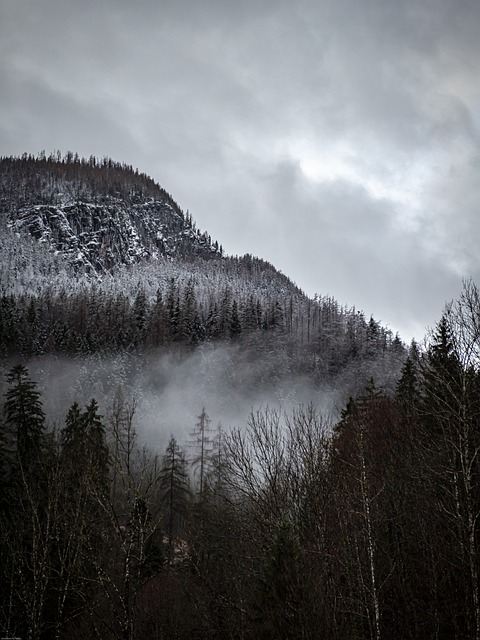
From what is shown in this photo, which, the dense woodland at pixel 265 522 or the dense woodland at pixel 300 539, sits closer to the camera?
the dense woodland at pixel 300 539

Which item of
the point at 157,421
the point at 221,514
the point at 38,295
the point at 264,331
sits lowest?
the point at 157,421

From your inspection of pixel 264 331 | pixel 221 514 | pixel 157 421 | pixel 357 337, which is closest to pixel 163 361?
pixel 157 421

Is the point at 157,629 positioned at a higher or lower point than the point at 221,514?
lower

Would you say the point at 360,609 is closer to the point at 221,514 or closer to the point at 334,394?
the point at 221,514

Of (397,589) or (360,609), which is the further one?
(397,589)

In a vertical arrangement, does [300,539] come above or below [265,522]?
below

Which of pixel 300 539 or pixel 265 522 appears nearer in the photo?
pixel 265 522

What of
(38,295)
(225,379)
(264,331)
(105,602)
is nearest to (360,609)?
(105,602)

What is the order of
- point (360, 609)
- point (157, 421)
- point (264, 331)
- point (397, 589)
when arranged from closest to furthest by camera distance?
1. point (360, 609)
2. point (397, 589)
3. point (157, 421)
4. point (264, 331)

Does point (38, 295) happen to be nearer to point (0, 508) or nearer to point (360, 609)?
point (0, 508)

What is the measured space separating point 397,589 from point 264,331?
106 metres

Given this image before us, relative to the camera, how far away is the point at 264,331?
120250mm

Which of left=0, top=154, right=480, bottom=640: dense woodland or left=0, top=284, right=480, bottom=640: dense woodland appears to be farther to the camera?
left=0, top=154, right=480, bottom=640: dense woodland

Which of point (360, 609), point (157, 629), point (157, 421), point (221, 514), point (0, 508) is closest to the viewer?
point (360, 609)
